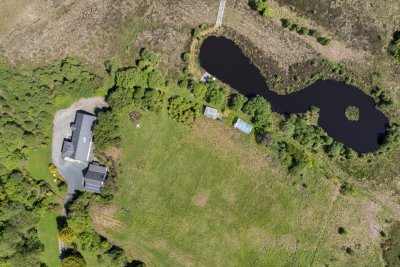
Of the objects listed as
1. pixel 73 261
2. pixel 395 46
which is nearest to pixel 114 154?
pixel 73 261

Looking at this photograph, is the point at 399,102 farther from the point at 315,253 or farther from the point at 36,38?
the point at 36,38

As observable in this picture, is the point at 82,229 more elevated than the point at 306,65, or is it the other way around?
the point at 306,65

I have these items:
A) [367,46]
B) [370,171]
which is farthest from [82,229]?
[367,46]

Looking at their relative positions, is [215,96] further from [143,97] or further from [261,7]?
[261,7]

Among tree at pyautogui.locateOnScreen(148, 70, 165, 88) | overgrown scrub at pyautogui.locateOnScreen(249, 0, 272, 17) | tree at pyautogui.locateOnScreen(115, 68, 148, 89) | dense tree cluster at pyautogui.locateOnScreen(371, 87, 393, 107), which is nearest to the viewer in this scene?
tree at pyautogui.locateOnScreen(115, 68, 148, 89)

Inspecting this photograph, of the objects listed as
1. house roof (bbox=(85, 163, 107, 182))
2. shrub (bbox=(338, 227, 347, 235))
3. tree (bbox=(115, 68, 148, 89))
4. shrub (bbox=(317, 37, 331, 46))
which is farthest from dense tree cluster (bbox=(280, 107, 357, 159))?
house roof (bbox=(85, 163, 107, 182))

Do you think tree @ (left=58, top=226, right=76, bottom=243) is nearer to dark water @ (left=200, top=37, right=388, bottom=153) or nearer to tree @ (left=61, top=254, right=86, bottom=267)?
tree @ (left=61, top=254, right=86, bottom=267)
